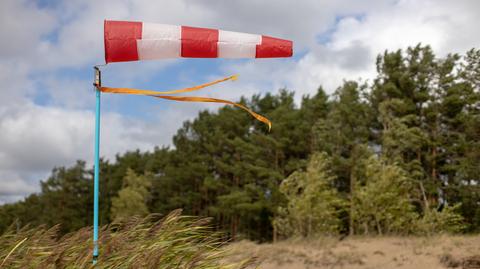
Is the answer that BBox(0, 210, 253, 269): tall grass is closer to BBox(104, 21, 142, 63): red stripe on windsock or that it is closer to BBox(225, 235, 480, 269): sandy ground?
BBox(104, 21, 142, 63): red stripe on windsock

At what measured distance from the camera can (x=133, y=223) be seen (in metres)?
4.71

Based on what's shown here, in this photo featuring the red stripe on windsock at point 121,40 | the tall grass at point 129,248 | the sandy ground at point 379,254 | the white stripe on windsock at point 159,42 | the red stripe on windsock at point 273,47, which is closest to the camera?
the tall grass at point 129,248

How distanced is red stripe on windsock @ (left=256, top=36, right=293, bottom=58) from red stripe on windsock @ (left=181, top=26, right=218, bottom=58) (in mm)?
433

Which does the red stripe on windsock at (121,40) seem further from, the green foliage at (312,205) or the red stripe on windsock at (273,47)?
the green foliage at (312,205)

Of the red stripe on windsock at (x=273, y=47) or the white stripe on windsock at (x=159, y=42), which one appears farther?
the red stripe on windsock at (x=273, y=47)

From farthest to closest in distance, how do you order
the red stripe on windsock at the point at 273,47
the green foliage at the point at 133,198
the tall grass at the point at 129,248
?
the green foliage at the point at 133,198 < the red stripe on windsock at the point at 273,47 < the tall grass at the point at 129,248

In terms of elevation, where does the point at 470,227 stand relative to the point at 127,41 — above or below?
below

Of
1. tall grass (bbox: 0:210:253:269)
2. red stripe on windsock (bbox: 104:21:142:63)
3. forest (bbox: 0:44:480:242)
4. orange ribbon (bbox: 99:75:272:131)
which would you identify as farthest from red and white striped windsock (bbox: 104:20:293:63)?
forest (bbox: 0:44:480:242)

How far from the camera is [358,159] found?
32.0m

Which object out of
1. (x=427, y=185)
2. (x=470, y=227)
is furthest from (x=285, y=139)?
(x=470, y=227)

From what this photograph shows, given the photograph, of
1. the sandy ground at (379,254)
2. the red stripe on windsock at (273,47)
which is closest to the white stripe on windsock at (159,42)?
the red stripe on windsock at (273,47)

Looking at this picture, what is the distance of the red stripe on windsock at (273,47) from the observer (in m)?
4.52

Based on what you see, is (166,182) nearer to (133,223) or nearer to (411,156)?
(411,156)

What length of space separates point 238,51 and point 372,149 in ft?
94.1
